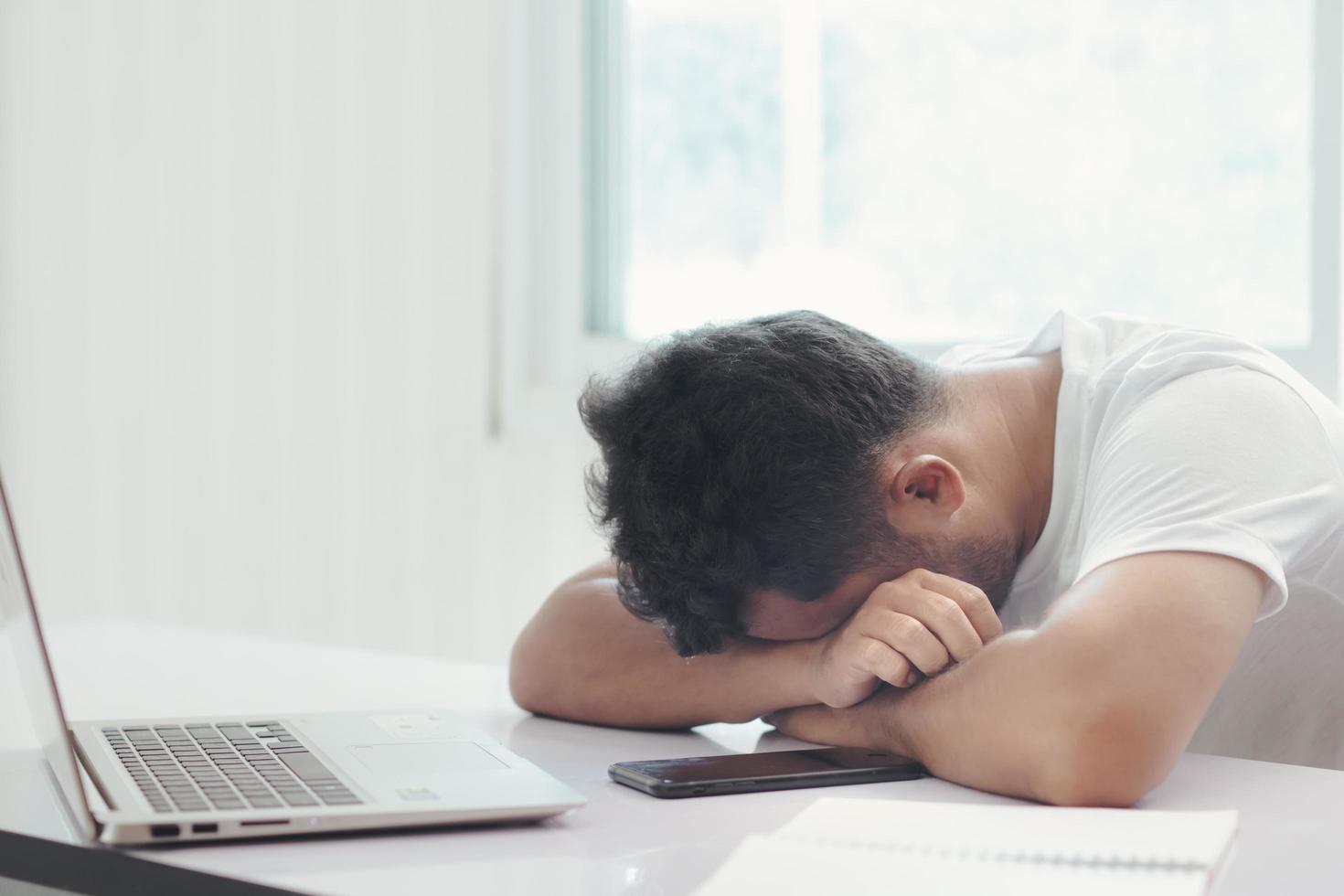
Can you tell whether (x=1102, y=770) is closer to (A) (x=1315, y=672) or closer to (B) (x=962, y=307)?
(A) (x=1315, y=672)

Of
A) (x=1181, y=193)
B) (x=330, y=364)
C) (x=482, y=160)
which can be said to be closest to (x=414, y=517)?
(x=330, y=364)

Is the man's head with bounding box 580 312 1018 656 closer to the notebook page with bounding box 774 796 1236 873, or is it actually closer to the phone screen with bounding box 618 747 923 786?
the phone screen with bounding box 618 747 923 786

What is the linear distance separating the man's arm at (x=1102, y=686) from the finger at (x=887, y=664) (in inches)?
1.9

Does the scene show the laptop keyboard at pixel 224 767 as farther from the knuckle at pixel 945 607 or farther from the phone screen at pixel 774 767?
the knuckle at pixel 945 607

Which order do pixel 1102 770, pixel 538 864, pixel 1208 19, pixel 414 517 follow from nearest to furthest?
1. pixel 538 864
2. pixel 1102 770
3. pixel 1208 19
4. pixel 414 517

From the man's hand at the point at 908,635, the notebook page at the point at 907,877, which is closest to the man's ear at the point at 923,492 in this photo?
the man's hand at the point at 908,635

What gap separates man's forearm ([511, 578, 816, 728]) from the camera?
111 centimetres

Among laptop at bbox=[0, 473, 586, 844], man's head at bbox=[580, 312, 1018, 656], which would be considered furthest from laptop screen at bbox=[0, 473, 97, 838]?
man's head at bbox=[580, 312, 1018, 656]

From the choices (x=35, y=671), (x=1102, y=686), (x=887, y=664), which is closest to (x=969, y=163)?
(x=887, y=664)

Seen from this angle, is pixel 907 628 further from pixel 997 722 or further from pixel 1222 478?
pixel 1222 478

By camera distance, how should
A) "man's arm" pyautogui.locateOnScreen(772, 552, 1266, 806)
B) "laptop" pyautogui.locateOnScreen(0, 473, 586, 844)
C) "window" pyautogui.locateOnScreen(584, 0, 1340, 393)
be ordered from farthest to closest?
"window" pyautogui.locateOnScreen(584, 0, 1340, 393)
"man's arm" pyautogui.locateOnScreen(772, 552, 1266, 806)
"laptop" pyautogui.locateOnScreen(0, 473, 586, 844)

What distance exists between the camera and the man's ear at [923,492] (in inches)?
44.7

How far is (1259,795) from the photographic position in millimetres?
864

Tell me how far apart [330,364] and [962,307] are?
126cm
